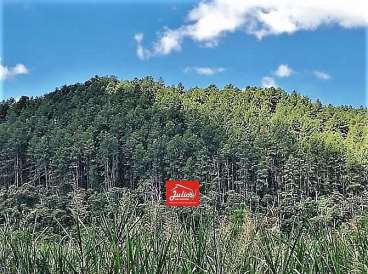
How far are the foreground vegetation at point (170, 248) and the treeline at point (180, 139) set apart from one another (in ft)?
102

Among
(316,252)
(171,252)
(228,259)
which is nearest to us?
(228,259)

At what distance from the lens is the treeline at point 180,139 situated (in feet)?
123

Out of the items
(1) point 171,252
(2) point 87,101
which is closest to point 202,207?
(1) point 171,252

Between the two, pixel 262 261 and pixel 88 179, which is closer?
pixel 262 261

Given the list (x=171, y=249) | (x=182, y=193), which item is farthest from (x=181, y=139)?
(x=171, y=249)

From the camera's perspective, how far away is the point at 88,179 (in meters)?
39.4

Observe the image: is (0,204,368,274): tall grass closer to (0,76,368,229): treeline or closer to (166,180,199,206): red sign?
(166,180,199,206): red sign

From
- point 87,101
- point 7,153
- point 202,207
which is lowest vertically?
point 202,207

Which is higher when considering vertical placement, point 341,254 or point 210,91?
point 210,91

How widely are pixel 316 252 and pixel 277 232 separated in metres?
0.22

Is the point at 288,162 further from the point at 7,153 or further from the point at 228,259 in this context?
the point at 228,259

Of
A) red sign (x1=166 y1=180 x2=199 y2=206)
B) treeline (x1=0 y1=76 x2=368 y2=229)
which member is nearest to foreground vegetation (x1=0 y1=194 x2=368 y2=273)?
red sign (x1=166 y1=180 x2=199 y2=206)

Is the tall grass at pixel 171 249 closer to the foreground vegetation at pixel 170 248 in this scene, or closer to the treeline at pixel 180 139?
the foreground vegetation at pixel 170 248

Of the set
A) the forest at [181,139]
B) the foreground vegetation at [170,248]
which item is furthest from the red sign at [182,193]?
the forest at [181,139]
